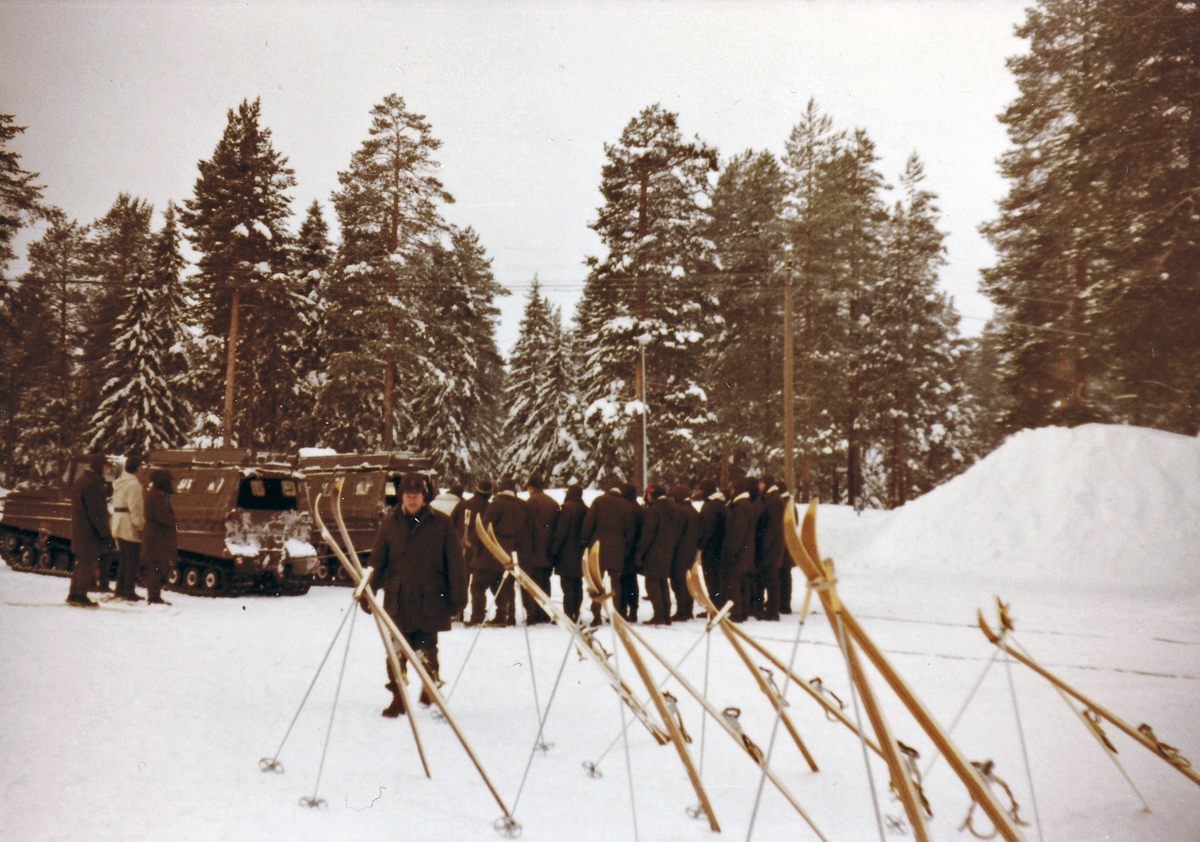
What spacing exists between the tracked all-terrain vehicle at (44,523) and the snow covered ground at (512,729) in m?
1.79

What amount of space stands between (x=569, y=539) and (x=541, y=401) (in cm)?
3233

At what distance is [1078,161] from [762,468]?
1014 inches

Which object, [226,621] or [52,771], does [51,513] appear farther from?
[52,771]

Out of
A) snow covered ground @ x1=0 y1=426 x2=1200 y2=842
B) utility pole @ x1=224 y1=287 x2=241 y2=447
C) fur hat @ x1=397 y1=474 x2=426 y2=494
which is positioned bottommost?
snow covered ground @ x1=0 y1=426 x2=1200 y2=842

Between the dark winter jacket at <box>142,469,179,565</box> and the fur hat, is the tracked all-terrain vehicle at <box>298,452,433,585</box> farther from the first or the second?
the fur hat

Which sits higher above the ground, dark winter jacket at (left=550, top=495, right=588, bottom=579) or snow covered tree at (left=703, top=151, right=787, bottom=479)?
snow covered tree at (left=703, top=151, right=787, bottom=479)

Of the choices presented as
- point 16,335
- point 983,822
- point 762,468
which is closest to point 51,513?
point 16,335

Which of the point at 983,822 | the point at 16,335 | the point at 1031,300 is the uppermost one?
the point at 1031,300

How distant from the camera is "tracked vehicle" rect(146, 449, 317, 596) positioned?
42.9ft

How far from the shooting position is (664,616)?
10930 millimetres

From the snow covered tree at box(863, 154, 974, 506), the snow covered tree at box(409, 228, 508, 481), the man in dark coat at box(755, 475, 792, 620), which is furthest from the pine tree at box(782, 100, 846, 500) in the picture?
the man in dark coat at box(755, 475, 792, 620)

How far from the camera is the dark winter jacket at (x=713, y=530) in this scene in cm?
1137

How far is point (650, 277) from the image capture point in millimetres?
29344

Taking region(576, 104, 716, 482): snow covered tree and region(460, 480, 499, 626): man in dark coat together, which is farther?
region(576, 104, 716, 482): snow covered tree
